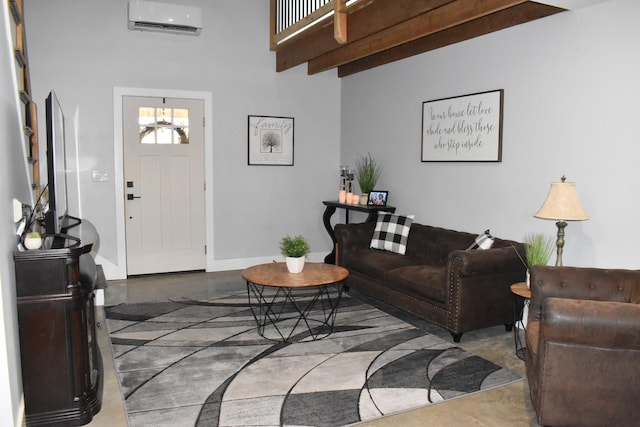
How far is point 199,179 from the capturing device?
242 inches

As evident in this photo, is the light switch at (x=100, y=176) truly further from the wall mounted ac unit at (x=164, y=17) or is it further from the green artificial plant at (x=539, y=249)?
the green artificial plant at (x=539, y=249)

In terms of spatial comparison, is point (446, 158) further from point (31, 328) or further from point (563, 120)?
point (31, 328)

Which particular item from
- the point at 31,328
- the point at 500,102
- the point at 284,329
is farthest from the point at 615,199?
the point at 31,328

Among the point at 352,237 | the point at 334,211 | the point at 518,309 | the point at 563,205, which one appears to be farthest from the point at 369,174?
the point at 563,205

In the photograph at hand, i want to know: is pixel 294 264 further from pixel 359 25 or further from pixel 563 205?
pixel 359 25

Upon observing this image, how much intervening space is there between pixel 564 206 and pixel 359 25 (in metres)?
2.21

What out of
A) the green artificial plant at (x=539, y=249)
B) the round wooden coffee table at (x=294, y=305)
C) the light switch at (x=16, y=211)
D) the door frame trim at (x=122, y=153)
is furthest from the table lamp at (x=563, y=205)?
the door frame trim at (x=122, y=153)

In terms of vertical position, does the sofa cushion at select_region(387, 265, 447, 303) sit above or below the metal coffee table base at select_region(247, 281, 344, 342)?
above

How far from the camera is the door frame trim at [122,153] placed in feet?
18.7

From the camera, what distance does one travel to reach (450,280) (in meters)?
3.84

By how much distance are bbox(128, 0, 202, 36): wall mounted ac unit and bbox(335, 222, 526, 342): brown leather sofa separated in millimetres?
3100

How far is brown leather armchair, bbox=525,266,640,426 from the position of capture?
7.74ft

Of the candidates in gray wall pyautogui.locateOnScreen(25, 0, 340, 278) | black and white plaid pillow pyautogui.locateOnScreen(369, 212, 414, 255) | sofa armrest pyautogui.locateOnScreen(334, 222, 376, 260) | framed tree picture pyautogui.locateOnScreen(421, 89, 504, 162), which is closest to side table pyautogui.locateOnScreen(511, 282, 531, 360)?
framed tree picture pyautogui.locateOnScreen(421, 89, 504, 162)

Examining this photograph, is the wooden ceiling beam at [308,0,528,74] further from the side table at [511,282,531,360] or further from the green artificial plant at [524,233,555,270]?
the side table at [511,282,531,360]
